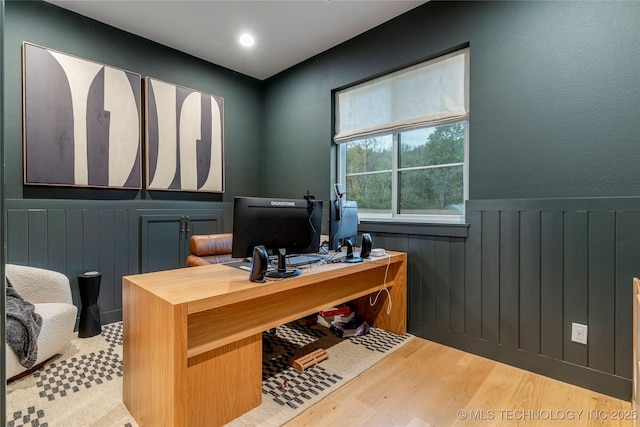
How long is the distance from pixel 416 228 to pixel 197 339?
6.22 feet

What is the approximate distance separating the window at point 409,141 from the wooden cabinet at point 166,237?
169 centimetres

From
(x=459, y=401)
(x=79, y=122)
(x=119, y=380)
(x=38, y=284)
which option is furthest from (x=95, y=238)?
(x=459, y=401)

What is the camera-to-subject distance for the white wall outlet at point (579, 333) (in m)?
1.93

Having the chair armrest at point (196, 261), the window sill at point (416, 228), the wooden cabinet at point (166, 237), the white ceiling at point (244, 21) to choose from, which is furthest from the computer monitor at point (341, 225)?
the wooden cabinet at point (166, 237)

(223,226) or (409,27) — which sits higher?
(409,27)

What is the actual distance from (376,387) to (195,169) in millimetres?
2768

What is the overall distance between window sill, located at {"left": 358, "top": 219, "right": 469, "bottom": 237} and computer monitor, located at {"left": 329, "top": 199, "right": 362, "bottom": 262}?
1.81ft

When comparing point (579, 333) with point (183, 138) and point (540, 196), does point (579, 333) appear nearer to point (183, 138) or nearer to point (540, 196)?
point (540, 196)

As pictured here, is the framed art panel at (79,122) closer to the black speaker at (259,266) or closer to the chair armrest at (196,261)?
the chair armrest at (196,261)

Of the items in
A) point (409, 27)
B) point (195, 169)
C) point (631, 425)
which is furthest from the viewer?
point (195, 169)

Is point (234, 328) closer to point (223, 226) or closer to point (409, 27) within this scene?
point (223, 226)

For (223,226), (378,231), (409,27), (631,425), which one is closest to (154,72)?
(223,226)

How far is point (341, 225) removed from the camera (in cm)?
234

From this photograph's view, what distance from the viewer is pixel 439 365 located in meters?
2.21
